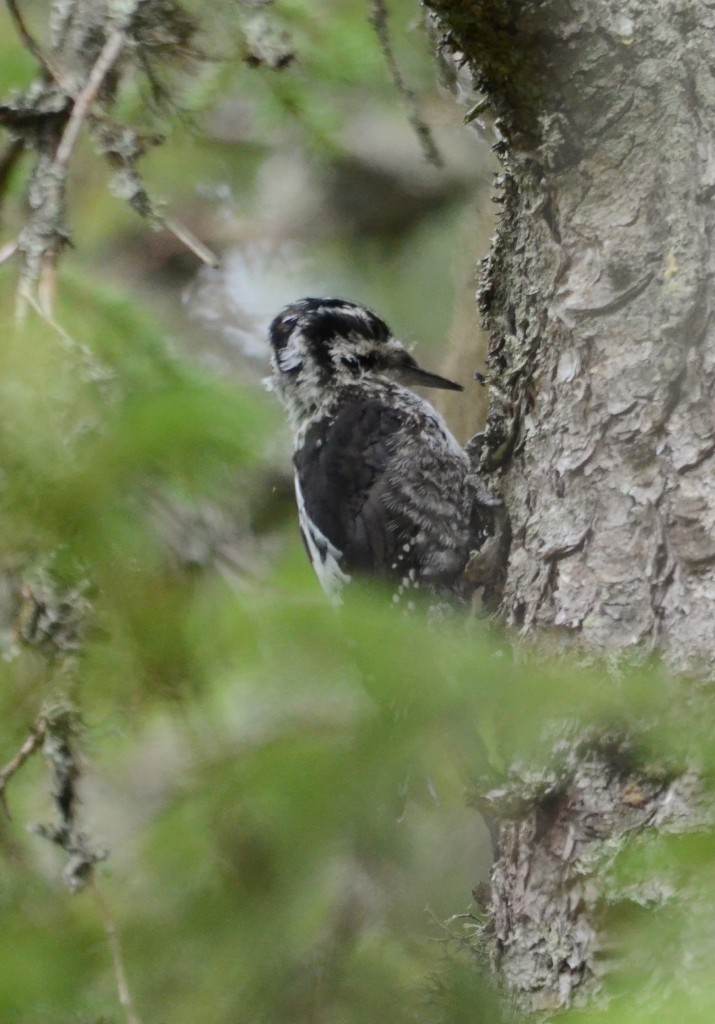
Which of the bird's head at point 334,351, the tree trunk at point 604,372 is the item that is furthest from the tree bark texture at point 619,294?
the bird's head at point 334,351

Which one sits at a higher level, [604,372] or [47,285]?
[47,285]

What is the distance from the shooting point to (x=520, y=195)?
6.86ft

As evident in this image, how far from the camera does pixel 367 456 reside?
277 cm

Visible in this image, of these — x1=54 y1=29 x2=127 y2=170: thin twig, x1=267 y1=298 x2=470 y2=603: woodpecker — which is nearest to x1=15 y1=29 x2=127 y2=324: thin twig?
x1=54 y1=29 x2=127 y2=170: thin twig

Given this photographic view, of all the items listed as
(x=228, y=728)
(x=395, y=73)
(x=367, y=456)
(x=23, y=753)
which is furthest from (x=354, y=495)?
(x=228, y=728)

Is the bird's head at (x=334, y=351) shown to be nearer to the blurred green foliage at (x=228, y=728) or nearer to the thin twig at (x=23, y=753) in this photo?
the blurred green foliage at (x=228, y=728)

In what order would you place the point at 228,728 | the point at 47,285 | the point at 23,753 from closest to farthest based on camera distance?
1. the point at 228,728
2. the point at 23,753
3. the point at 47,285

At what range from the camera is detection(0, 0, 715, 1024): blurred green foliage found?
98cm

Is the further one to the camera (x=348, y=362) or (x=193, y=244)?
(x=348, y=362)

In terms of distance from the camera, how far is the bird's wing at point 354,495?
8.79ft

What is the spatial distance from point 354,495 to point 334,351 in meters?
0.45

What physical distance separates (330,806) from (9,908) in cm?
61

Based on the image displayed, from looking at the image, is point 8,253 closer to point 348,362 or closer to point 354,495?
point 354,495

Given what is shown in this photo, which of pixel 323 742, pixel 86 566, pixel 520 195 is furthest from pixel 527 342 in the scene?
pixel 323 742
